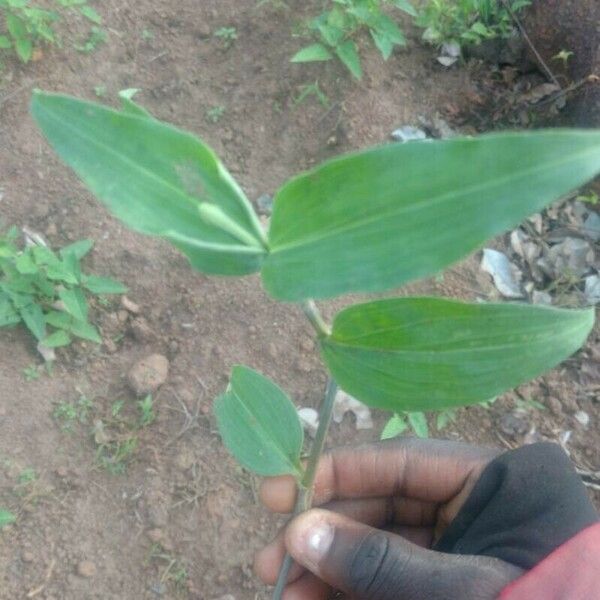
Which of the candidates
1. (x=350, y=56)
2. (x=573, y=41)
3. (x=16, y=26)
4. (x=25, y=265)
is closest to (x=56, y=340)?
(x=25, y=265)

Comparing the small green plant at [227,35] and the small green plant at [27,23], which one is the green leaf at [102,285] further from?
the small green plant at [227,35]

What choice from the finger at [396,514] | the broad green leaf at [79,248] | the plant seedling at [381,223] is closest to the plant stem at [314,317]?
the plant seedling at [381,223]

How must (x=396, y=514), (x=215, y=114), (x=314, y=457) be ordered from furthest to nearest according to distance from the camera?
(x=215, y=114)
(x=396, y=514)
(x=314, y=457)

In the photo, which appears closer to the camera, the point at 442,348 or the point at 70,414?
the point at 442,348

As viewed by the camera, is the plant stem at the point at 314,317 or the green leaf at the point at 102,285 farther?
the green leaf at the point at 102,285

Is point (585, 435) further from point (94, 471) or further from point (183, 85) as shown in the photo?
point (183, 85)

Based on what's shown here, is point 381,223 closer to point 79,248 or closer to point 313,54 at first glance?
point 79,248

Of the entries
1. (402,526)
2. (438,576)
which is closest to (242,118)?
(402,526)
